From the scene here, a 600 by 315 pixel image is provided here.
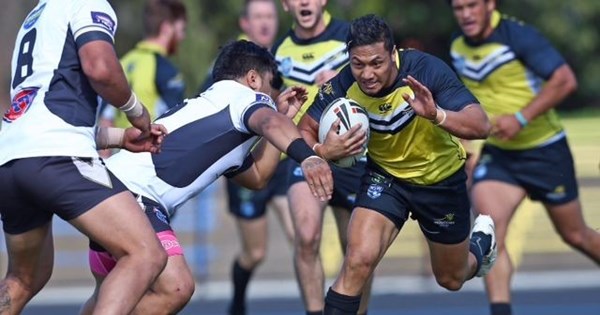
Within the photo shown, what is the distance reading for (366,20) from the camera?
23.2 ft

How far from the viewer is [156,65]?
10969 mm

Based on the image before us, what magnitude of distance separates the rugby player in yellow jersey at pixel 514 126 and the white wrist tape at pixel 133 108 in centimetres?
350

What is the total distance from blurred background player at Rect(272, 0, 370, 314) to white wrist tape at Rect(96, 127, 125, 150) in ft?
7.14

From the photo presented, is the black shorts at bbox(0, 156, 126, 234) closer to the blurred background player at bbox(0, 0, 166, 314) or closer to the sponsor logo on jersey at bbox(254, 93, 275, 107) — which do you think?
the blurred background player at bbox(0, 0, 166, 314)

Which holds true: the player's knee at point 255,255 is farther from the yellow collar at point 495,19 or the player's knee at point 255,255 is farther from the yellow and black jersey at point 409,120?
the yellow and black jersey at point 409,120

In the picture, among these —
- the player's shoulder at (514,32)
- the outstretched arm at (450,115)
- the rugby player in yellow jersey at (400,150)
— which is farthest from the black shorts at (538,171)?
the outstretched arm at (450,115)

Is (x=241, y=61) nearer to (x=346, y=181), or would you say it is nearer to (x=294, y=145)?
(x=294, y=145)

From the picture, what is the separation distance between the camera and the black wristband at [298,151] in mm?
6270

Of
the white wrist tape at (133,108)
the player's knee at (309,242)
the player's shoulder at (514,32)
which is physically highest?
the white wrist tape at (133,108)

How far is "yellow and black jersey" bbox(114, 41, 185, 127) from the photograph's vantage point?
10.9 metres

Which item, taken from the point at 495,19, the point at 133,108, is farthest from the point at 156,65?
the point at 133,108

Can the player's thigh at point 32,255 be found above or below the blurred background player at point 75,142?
below

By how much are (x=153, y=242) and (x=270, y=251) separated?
838 cm

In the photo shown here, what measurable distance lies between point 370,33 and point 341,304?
4.88 feet
